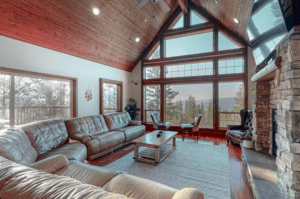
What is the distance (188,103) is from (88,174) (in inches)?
196

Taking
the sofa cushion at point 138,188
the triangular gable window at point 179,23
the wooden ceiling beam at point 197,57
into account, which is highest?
the triangular gable window at point 179,23

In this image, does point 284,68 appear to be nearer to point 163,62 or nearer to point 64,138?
point 64,138

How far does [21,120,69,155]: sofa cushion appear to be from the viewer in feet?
8.48

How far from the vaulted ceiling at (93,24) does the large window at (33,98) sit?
3.00 feet

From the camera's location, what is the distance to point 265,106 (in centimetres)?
301

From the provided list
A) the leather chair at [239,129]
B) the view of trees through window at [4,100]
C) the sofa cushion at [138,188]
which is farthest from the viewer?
the leather chair at [239,129]

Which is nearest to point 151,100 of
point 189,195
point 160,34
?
point 160,34

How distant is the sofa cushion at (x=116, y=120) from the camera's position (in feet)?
15.3

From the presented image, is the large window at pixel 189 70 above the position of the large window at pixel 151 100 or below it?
above

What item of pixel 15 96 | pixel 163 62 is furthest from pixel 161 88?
pixel 15 96

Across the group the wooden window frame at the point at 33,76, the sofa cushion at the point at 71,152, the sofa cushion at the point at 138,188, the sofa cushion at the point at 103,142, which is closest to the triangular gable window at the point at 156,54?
the wooden window frame at the point at 33,76

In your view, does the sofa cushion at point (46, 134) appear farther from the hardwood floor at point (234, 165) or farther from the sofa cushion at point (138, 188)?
the sofa cushion at point (138, 188)

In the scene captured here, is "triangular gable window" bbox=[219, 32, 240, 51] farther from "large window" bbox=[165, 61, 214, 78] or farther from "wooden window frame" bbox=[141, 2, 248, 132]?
"large window" bbox=[165, 61, 214, 78]

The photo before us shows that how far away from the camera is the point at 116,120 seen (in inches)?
194
